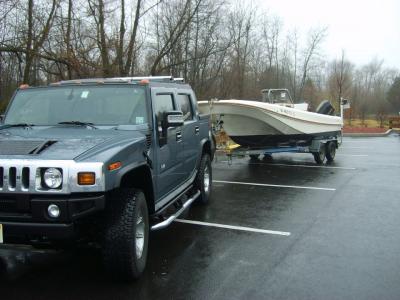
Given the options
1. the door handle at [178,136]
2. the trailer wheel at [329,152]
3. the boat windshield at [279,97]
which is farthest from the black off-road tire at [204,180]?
the boat windshield at [279,97]

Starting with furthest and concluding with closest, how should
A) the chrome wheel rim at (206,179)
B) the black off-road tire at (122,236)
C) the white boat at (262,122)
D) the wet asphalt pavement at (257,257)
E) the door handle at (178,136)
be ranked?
the white boat at (262,122) → the chrome wheel rim at (206,179) → the door handle at (178,136) → the wet asphalt pavement at (257,257) → the black off-road tire at (122,236)

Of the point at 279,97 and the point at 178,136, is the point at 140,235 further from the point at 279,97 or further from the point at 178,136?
the point at 279,97

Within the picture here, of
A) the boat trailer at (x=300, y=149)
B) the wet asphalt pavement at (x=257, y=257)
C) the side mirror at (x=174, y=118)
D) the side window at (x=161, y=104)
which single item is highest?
the side window at (x=161, y=104)

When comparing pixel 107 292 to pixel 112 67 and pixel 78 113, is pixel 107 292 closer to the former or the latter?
pixel 78 113

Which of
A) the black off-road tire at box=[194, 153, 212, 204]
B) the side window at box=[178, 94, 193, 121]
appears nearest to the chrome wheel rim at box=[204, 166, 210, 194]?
the black off-road tire at box=[194, 153, 212, 204]

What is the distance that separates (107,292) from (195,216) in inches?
119

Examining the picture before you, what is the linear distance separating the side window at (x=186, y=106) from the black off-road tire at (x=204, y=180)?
3.08 ft

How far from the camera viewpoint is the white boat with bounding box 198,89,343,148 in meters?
11.7

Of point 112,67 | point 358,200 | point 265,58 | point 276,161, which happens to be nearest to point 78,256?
point 358,200

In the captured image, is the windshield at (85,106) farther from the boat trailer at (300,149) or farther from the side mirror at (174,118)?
the boat trailer at (300,149)

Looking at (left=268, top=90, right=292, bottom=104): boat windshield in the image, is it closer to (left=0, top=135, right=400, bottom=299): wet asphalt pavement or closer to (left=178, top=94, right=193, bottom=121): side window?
(left=0, top=135, right=400, bottom=299): wet asphalt pavement

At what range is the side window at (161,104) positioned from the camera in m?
5.37

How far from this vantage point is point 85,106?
5.33 m

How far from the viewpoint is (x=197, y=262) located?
197 inches
